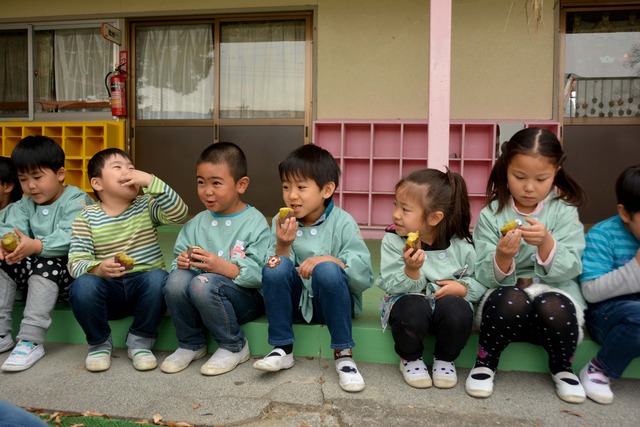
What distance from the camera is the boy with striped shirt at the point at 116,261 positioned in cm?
212

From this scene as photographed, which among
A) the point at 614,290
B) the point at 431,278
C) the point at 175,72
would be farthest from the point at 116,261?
the point at 175,72

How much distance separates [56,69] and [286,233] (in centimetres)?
529

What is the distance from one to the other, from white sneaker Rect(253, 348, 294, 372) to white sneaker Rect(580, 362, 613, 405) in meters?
1.12

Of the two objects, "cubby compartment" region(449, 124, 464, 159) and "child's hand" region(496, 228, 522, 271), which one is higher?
"cubby compartment" region(449, 124, 464, 159)

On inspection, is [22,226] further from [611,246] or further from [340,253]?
[611,246]

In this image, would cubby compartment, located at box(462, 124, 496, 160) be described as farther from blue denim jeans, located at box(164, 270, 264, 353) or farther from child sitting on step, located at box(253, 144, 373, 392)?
blue denim jeans, located at box(164, 270, 264, 353)

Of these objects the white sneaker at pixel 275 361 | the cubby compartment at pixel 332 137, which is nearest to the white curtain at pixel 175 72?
the cubby compartment at pixel 332 137

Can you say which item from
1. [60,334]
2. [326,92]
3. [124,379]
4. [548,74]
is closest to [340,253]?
[124,379]

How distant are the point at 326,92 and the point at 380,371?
3.87 metres

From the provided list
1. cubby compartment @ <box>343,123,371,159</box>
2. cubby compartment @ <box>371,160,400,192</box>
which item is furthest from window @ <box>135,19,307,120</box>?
cubby compartment @ <box>371,160,400,192</box>

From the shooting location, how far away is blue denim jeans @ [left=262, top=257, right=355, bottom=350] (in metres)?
1.96

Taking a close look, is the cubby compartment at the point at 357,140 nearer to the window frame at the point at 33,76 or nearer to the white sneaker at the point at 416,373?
the window frame at the point at 33,76

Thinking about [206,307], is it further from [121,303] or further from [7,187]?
[7,187]

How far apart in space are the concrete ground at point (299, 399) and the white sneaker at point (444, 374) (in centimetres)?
3
